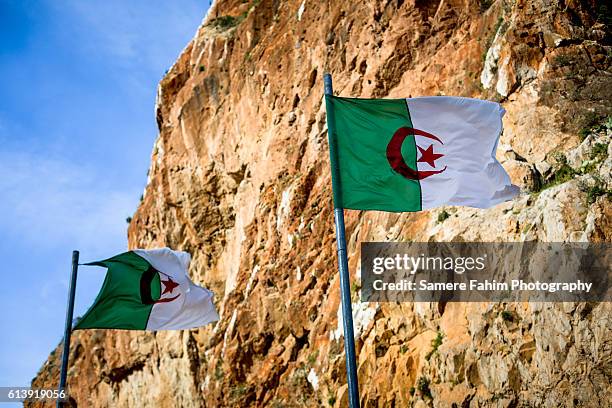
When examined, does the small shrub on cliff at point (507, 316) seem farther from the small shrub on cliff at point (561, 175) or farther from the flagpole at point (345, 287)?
the flagpole at point (345, 287)

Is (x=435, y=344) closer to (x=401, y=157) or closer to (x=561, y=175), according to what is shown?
(x=561, y=175)

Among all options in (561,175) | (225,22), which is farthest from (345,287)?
(225,22)

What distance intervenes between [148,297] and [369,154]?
20.6 ft

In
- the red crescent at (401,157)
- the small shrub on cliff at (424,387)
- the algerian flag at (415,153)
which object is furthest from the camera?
the small shrub on cliff at (424,387)

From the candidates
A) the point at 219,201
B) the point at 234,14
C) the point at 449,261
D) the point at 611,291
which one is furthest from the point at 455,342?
the point at 234,14

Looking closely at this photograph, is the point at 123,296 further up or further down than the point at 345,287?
further down

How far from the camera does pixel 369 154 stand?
8430 mm

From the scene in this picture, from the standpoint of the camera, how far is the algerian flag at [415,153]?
325 inches

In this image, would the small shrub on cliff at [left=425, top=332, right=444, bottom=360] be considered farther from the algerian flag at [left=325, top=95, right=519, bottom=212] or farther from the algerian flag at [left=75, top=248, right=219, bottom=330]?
the algerian flag at [left=325, top=95, right=519, bottom=212]

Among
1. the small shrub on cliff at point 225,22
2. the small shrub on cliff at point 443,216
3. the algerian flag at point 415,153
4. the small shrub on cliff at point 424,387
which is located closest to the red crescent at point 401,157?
the algerian flag at point 415,153

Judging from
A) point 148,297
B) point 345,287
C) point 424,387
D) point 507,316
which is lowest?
point 424,387

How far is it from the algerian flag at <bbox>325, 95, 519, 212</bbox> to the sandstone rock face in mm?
3661

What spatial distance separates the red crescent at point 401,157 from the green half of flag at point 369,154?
4 cm

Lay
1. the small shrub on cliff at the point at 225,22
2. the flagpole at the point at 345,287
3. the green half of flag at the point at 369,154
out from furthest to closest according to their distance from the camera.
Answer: the small shrub on cliff at the point at 225,22 < the green half of flag at the point at 369,154 < the flagpole at the point at 345,287
